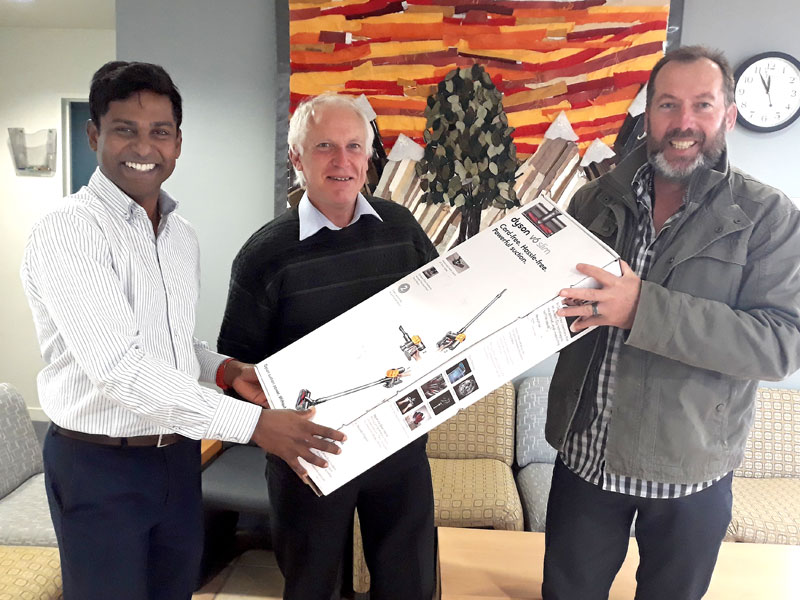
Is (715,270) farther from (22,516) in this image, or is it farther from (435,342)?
(22,516)

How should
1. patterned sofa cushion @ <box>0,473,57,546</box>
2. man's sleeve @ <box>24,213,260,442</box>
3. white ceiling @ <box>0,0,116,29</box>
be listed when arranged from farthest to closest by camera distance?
1. white ceiling @ <box>0,0,116,29</box>
2. patterned sofa cushion @ <box>0,473,57,546</box>
3. man's sleeve @ <box>24,213,260,442</box>

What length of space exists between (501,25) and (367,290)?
1.78 meters

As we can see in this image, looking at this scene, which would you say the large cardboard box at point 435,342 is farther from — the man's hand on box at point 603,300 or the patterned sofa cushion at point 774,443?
the patterned sofa cushion at point 774,443

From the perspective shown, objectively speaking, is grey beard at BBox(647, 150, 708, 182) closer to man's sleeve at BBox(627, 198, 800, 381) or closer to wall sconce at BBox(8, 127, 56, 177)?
man's sleeve at BBox(627, 198, 800, 381)

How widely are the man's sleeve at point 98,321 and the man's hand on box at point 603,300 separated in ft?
2.37

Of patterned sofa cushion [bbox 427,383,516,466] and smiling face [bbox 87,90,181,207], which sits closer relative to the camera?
smiling face [bbox 87,90,181,207]

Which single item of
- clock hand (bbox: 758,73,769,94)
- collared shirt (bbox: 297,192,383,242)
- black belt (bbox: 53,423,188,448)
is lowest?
black belt (bbox: 53,423,188,448)

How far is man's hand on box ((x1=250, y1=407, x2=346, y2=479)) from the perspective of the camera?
1.10 meters

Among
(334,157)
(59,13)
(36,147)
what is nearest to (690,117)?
(334,157)

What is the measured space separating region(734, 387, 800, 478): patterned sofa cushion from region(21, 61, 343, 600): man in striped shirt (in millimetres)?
2261

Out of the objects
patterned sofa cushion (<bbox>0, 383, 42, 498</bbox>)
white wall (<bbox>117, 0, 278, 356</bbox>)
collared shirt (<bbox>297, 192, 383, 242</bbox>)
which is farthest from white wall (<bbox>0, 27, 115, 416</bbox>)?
collared shirt (<bbox>297, 192, 383, 242</bbox>)

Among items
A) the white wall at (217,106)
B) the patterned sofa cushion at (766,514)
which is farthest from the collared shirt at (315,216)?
the patterned sofa cushion at (766,514)

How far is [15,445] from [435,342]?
2008 millimetres

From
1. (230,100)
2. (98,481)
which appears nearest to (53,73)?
(230,100)
